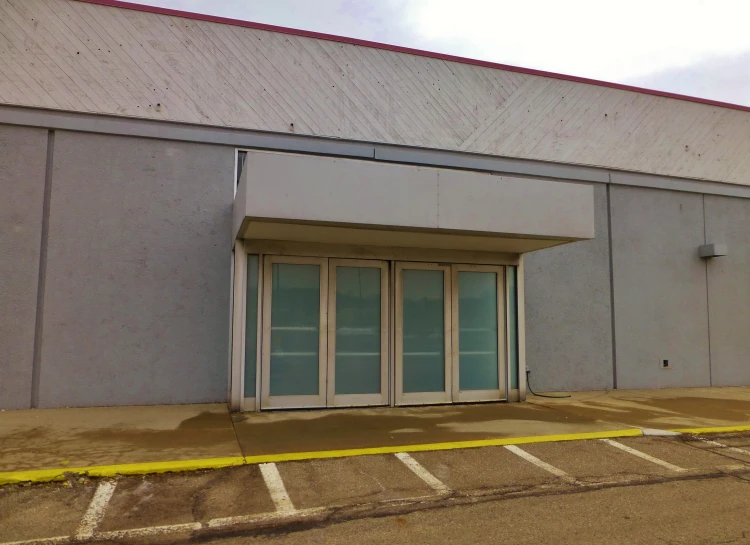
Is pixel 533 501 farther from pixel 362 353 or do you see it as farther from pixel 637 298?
pixel 637 298

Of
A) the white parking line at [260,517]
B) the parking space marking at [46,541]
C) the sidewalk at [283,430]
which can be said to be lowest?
the parking space marking at [46,541]

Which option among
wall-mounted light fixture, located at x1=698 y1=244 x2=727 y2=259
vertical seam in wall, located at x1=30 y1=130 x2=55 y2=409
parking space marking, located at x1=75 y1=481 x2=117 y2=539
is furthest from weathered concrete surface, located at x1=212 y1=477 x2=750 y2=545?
wall-mounted light fixture, located at x1=698 y1=244 x2=727 y2=259

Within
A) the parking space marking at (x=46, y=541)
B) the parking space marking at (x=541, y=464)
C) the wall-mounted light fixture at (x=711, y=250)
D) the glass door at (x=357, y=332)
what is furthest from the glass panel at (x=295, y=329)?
the wall-mounted light fixture at (x=711, y=250)

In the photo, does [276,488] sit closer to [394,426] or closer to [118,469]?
[118,469]

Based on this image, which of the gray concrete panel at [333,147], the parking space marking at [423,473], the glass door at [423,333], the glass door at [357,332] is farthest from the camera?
the glass door at [423,333]

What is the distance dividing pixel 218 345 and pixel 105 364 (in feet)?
5.70

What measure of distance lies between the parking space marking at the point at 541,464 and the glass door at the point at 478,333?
2.85m

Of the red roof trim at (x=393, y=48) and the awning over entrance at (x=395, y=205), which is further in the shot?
the red roof trim at (x=393, y=48)

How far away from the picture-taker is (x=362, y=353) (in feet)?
29.3

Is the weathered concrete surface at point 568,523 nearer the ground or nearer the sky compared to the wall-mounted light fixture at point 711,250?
nearer the ground

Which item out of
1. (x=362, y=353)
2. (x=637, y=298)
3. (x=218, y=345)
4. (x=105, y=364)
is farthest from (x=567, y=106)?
(x=105, y=364)

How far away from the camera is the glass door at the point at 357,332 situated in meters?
8.77

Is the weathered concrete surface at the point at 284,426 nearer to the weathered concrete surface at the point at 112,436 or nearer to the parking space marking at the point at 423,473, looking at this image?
the weathered concrete surface at the point at 112,436

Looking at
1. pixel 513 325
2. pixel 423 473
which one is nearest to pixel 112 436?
pixel 423 473
